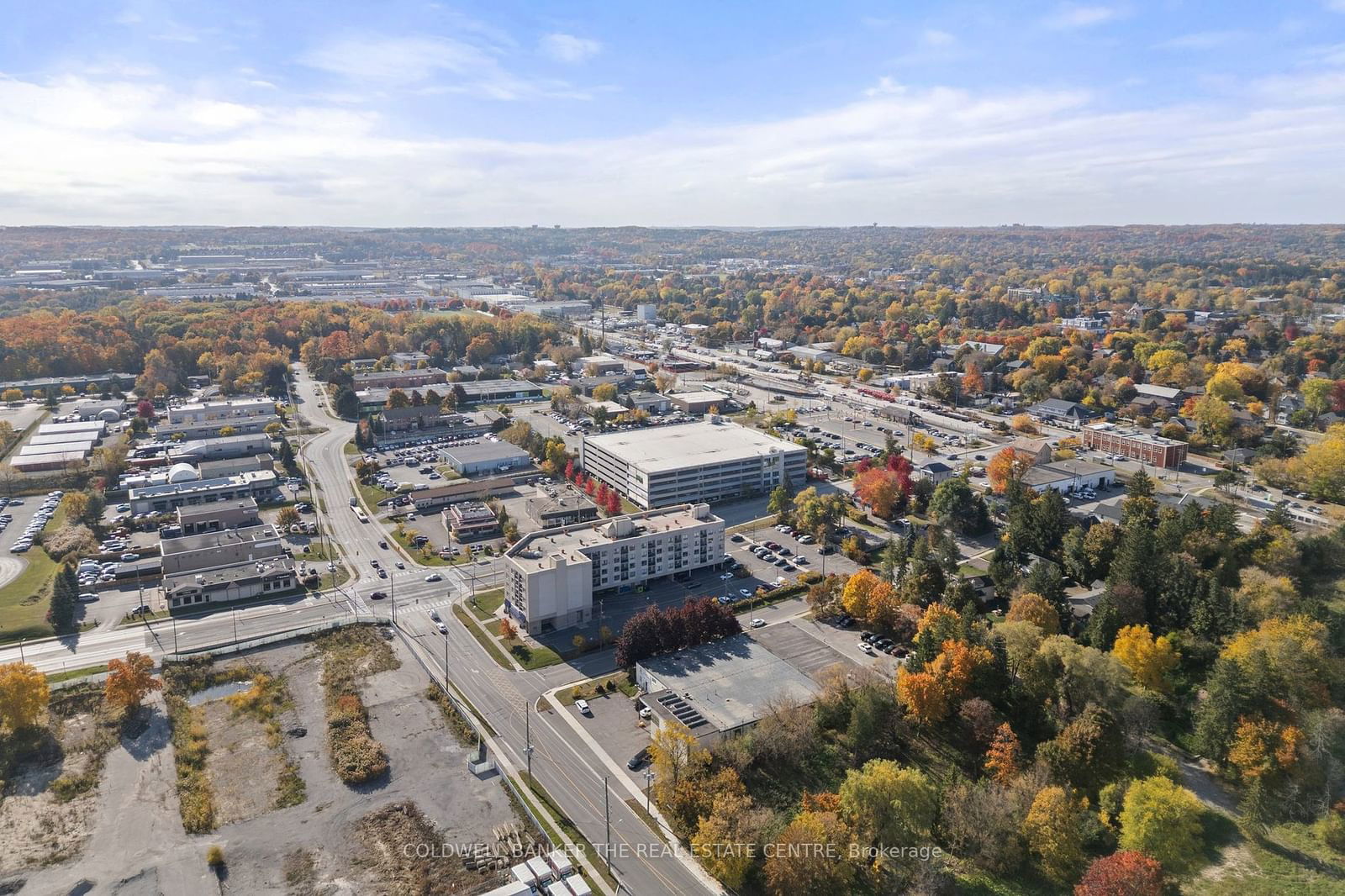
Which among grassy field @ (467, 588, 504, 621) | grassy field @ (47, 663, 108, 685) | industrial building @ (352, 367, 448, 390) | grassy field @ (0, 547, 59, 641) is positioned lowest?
grassy field @ (467, 588, 504, 621)

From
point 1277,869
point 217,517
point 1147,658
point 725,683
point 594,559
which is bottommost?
point 1277,869

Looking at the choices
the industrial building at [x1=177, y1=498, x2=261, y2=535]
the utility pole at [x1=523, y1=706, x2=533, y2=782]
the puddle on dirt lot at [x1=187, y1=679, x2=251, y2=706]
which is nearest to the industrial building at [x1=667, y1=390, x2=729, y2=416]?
the industrial building at [x1=177, y1=498, x2=261, y2=535]

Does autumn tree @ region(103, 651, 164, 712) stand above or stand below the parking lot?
above

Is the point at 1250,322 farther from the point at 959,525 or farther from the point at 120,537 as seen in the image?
the point at 120,537

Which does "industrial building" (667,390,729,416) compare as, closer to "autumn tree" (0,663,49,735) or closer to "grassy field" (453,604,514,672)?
"grassy field" (453,604,514,672)

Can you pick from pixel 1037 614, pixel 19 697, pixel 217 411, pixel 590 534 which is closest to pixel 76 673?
pixel 19 697

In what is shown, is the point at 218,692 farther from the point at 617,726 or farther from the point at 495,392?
the point at 495,392

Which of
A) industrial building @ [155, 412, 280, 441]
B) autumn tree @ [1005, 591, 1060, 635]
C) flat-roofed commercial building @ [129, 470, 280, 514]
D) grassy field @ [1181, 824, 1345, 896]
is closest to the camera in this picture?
grassy field @ [1181, 824, 1345, 896]
